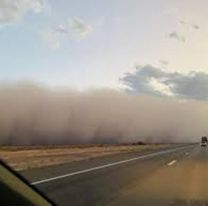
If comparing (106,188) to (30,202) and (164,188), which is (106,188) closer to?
(164,188)

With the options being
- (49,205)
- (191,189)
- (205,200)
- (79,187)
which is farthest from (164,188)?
(49,205)

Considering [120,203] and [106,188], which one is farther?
[106,188]

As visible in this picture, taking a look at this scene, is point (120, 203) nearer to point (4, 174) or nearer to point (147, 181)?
point (147, 181)

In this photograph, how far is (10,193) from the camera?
2.42 metres

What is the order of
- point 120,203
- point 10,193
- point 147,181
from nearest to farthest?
point 10,193
point 120,203
point 147,181

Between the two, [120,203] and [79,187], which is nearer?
[120,203]

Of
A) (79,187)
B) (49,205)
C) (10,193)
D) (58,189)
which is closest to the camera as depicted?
(10,193)

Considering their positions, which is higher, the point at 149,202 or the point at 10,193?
the point at 10,193

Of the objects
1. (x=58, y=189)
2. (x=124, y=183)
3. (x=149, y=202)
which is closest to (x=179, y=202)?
(x=149, y=202)

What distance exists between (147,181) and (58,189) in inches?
229

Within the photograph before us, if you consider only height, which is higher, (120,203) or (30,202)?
(30,202)

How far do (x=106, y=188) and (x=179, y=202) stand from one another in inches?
166

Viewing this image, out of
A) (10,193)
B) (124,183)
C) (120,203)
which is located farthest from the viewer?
(124,183)

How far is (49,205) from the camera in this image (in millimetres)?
2643
